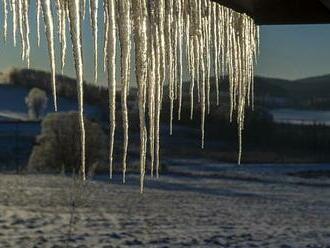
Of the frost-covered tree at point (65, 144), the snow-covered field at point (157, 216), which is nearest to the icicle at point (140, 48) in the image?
the snow-covered field at point (157, 216)

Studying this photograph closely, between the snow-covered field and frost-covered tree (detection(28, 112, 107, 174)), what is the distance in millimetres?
3545

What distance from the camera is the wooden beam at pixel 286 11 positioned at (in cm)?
207

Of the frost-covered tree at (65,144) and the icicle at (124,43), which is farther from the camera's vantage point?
the frost-covered tree at (65,144)

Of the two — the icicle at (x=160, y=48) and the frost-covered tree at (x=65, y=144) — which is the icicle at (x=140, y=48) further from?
the frost-covered tree at (x=65, y=144)

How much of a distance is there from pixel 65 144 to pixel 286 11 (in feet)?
92.8

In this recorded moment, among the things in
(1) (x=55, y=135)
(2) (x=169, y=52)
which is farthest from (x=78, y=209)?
(2) (x=169, y=52)

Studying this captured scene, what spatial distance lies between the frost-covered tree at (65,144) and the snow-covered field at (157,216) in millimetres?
3545

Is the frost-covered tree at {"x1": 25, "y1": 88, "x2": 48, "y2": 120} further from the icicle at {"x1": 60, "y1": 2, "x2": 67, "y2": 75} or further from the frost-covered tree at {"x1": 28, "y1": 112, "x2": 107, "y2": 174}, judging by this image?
the icicle at {"x1": 60, "y1": 2, "x2": 67, "y2": 75}

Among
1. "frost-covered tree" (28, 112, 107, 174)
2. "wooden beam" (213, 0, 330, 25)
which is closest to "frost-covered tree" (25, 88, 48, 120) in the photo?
"frost-covered tree" (28, 112, 107, 174)

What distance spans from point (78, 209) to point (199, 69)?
15035mm

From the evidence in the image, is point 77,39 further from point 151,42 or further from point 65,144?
point 65,144

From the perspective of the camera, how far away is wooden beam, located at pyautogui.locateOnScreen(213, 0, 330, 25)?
2074 mm

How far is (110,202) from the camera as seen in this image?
18797 mm

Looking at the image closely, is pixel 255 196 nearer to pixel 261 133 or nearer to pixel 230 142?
pixel 230 142
